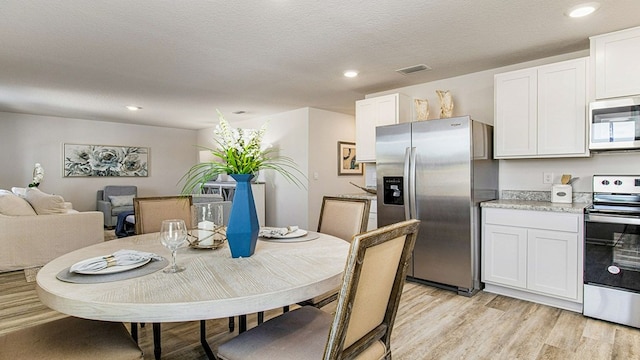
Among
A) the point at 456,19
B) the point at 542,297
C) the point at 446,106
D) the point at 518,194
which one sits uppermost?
the point at 456,19

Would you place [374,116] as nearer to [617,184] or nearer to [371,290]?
[617,184]

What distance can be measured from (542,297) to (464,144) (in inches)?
57.2

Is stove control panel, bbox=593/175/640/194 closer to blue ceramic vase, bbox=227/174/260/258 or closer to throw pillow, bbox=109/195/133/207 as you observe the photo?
blue ceramic vase, bbox=227/174/260/258

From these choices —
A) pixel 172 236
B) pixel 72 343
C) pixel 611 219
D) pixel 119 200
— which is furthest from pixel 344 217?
pixel 119 200

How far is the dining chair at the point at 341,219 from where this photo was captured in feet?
7.30

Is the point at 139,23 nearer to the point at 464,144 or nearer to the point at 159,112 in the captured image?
the point at 464,144

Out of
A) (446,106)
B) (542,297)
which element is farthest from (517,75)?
(542,297)

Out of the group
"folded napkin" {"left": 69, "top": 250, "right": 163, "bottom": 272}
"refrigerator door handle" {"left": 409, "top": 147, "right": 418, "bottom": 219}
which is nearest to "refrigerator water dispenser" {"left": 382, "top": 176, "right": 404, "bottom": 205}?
"refrigerator door handle" {"left": 409, "top": 147, "right": 418, "bottom": 219}

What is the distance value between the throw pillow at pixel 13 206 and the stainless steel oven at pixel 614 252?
5.61 metres

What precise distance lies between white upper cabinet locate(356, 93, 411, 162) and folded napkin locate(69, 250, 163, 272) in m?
3.11

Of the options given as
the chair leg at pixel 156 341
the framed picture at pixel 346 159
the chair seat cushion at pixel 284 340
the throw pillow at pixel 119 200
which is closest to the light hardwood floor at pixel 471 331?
the chair leg at pixel 156 341

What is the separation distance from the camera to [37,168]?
5.86 meters

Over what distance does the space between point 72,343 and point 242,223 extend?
0.75 m

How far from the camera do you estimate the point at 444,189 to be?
3131 mm
